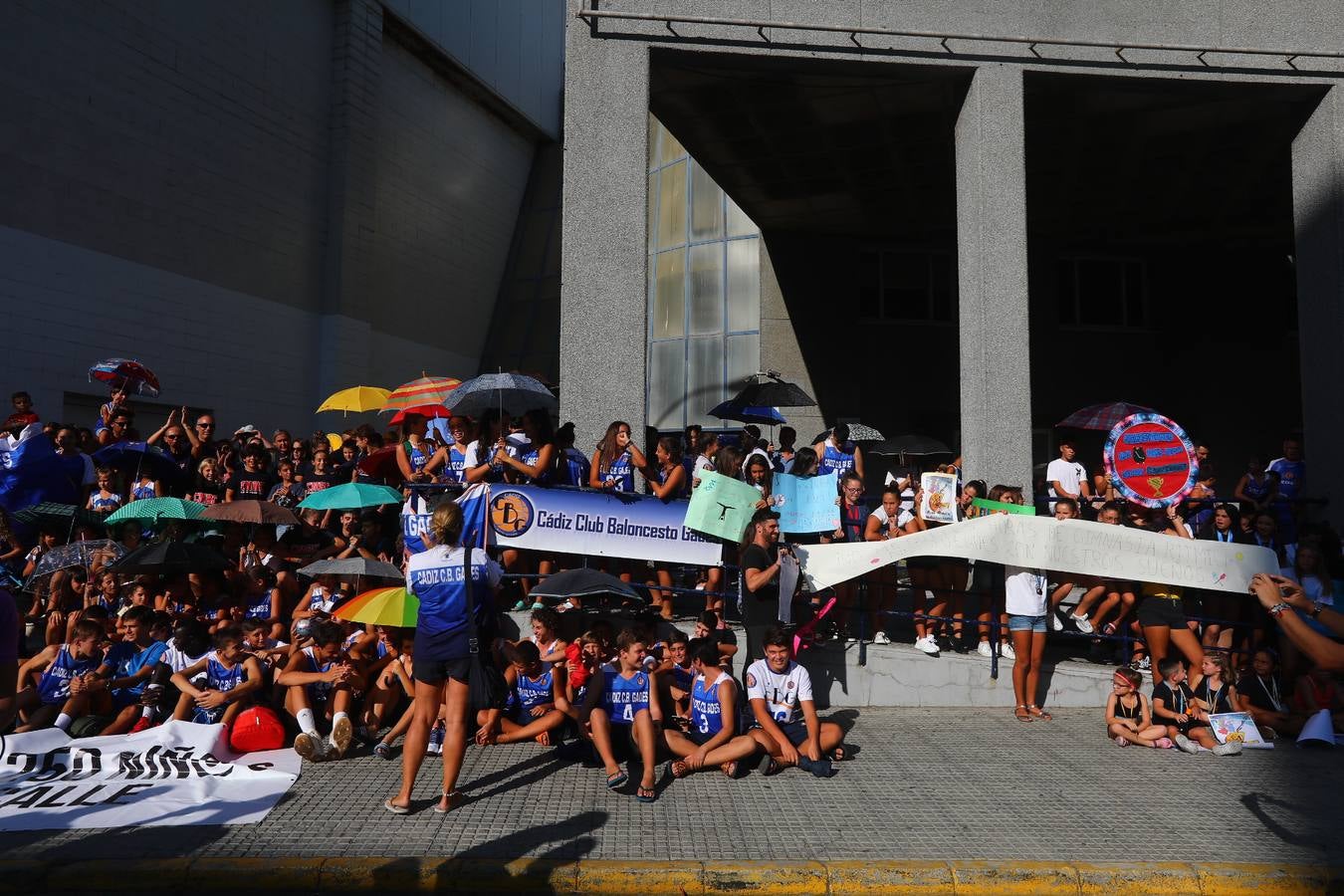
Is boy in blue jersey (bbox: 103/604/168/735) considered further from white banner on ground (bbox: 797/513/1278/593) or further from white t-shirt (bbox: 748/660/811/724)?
white banner on ground (bbox: 797/513/1278/593)

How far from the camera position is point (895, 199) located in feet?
56.5

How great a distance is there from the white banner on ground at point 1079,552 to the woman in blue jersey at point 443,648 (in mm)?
3833

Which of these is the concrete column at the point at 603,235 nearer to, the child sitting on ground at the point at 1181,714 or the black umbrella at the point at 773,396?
the black umbrella at the point at 773,396

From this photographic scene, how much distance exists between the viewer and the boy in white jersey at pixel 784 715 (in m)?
7.25

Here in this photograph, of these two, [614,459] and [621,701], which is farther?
[614,459]

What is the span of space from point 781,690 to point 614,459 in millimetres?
3074

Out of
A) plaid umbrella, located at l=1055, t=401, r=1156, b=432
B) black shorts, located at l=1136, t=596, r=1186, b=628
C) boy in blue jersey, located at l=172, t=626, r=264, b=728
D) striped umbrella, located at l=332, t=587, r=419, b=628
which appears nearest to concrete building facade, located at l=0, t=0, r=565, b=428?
boy in blue jersey, located at l=172, t=626, r=264, b=728

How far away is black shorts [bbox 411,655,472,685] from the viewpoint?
620 cm

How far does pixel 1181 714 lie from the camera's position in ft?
26.3

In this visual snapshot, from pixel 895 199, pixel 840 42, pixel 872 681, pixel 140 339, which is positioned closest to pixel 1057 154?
pixel 895 199

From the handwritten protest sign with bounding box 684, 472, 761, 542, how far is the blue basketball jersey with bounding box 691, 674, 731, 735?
1.74 meters

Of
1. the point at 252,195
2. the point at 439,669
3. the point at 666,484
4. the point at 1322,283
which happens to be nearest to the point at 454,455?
the point at 666,484

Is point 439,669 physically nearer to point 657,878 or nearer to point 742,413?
point 657,878

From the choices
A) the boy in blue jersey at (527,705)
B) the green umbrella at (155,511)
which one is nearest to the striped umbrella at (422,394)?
the green umbrella at (155,511)
